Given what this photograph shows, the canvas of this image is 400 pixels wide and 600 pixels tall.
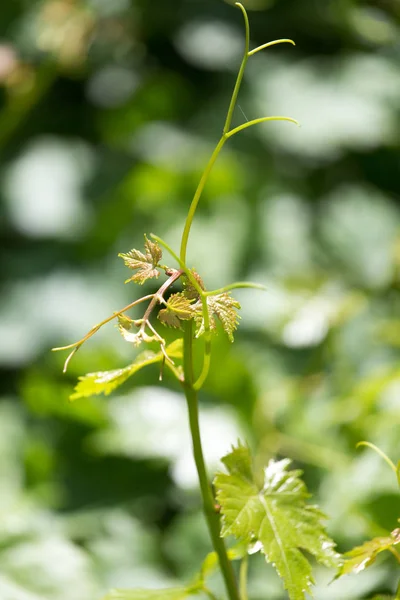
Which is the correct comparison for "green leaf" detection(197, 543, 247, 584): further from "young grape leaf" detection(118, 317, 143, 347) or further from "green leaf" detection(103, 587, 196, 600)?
"young grape leaf" detection(118, 317, 143, 347)

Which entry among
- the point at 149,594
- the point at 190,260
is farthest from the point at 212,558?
the point at 190,260

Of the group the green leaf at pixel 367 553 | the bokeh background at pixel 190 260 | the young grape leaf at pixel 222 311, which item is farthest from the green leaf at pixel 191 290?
the bokeh background at pixel 190 260

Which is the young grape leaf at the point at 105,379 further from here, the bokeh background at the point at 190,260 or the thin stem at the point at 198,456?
the bokeh background at the point at 190,260

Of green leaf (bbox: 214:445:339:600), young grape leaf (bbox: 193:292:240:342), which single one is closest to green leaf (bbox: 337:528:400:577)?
green leaf (bbox: 214:445:339:600)

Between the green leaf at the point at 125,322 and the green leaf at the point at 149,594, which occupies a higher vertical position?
the green leaf at the point at 125,322

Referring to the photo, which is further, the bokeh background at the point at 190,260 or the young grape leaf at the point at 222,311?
the bokeh background at the point at 190,260

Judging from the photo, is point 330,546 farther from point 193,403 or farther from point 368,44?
point 368,44
